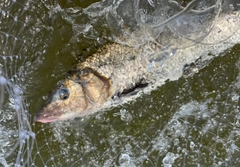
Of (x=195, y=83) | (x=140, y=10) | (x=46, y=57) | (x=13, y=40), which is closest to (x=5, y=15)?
(x=13, y=40)

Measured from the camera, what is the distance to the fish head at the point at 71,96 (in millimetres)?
2016

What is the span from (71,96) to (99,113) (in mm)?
641

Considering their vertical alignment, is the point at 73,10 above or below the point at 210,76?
above

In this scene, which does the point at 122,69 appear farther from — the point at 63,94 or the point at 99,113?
the point at 99,113

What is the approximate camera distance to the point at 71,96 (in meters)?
2.02

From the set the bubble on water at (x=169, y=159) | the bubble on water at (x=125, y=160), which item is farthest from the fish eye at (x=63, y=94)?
the bubble on water at (x=169, y=159)

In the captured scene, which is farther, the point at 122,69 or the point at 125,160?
the point at 125,160

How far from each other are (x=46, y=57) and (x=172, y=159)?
1.56m

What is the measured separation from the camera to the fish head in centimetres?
202

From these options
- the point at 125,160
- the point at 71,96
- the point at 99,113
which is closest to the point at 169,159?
the point at 125,160

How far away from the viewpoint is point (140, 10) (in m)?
2.12

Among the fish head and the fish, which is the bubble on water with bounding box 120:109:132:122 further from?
the fish head

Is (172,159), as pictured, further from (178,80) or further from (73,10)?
(73,10)

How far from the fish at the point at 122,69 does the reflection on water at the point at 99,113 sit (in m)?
0.20
